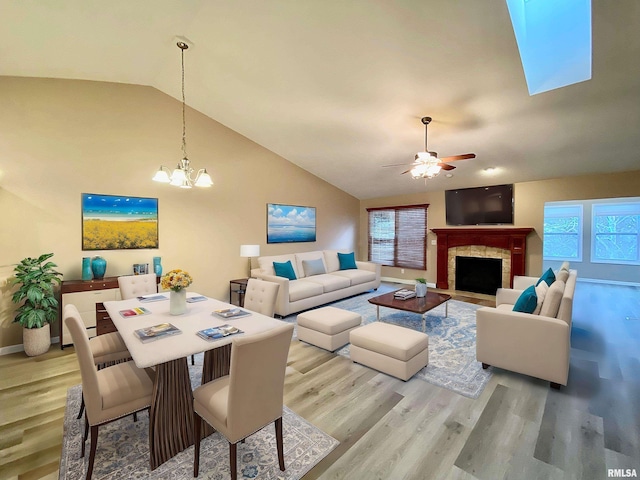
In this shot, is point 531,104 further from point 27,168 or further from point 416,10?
point 27,168

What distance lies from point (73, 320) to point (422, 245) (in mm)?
7012

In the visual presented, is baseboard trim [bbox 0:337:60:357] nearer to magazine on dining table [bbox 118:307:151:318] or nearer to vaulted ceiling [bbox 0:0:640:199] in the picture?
magazine on dining table [bbox 118:307:151:318]

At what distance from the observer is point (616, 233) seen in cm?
778

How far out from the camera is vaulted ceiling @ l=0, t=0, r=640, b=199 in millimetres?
2605

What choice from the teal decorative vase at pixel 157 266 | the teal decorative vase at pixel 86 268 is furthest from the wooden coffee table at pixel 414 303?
the teal decorative vase at pixel 86 268

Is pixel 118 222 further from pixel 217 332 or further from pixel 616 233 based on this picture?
pixel 616 233

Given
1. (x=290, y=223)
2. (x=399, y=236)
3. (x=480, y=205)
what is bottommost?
(x=399, y=236)

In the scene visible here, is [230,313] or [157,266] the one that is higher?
[157,266]

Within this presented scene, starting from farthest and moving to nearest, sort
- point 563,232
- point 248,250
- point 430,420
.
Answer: point 563,232 < point 248,250 < point 430,420

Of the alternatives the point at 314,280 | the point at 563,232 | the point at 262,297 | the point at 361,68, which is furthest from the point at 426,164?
the point at 563,232

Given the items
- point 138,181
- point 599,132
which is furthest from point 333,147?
point 599,132

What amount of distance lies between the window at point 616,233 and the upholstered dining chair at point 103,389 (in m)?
10.8

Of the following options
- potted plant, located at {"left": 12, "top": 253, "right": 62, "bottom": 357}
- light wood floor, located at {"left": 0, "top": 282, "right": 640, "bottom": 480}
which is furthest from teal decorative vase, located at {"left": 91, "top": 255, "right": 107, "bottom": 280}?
light wood floor, located at {"left": 0, "top": 282, "right": 640, "bottom": 480}

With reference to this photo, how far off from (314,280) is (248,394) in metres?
4.06
